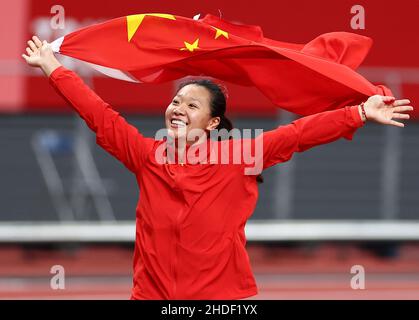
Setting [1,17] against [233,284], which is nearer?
[233,284]

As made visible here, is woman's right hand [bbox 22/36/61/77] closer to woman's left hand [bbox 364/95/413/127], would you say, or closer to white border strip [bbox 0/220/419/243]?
woman's left hand [bbox 364/95/413/127]

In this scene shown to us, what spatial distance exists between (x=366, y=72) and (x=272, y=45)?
8840 mm

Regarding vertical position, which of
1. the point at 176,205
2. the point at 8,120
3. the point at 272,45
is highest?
the point at 8,120

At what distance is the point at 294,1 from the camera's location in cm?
1573

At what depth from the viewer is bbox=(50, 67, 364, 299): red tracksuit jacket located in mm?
5188

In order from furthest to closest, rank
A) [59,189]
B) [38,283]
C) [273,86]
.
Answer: [59,189]
[38,283]
[273,86]

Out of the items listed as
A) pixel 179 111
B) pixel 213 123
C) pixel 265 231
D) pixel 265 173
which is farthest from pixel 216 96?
pixel 265 173

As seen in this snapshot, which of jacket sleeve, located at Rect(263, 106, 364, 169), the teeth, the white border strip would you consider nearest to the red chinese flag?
jacket sleeve, located at Rect(263, 106, 364, 169)

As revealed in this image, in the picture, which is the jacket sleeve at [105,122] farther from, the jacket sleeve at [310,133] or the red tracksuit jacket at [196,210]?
the jacket sleeve at [310,133]

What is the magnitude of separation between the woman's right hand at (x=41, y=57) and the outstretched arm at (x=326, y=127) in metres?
1.15

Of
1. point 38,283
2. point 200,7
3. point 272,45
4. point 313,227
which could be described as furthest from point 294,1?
point 272,45

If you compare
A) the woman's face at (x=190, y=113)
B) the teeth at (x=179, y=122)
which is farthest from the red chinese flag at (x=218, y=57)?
the teeth at (x=179, y=122)

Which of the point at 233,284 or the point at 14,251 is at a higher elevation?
the point at 14,251

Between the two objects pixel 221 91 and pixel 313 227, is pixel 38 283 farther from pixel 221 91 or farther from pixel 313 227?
pixel 221 91
